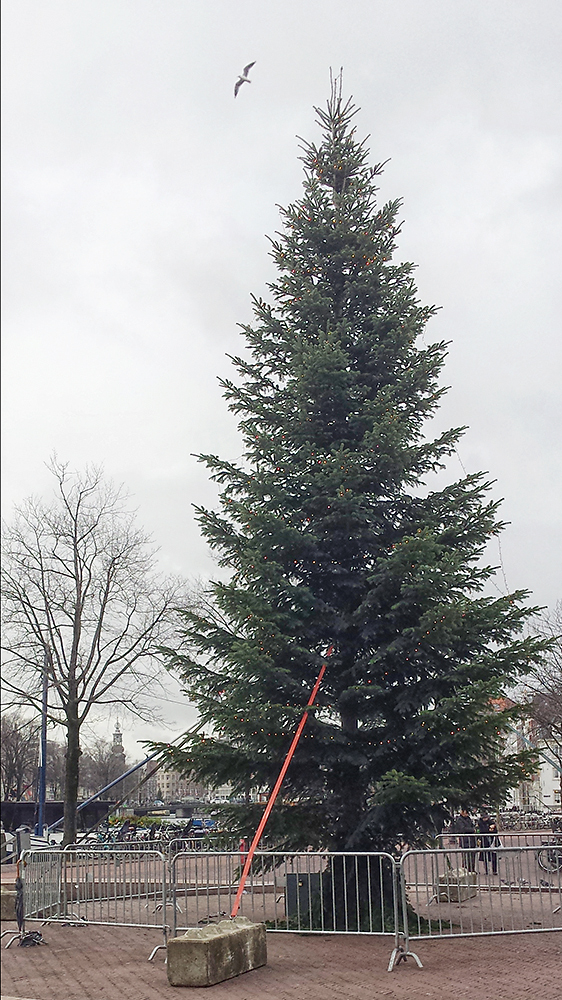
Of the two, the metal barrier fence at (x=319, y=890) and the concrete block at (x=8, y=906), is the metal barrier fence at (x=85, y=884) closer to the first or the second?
the metal barrier fence at (x=319, y=890)

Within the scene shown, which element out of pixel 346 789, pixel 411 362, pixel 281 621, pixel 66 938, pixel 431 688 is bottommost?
pixel 66 938

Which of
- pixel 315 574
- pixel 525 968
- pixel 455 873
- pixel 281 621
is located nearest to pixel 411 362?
pixel 315 574

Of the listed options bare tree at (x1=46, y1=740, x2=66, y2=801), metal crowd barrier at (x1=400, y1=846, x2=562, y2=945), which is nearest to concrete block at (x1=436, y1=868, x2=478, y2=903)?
metal crowd barrier at (x1=400, y1=846, x2=562, y2=945)

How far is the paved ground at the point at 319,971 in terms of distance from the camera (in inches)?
328

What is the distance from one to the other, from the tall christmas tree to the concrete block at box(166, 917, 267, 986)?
2419 mm

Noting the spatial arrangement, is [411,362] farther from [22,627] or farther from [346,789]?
[22,627]

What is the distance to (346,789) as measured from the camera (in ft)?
40.8

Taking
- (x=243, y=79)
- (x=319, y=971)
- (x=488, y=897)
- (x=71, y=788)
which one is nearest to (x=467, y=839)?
(x=488, y=897)

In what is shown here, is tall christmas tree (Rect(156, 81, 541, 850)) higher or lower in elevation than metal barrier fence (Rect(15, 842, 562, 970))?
higher

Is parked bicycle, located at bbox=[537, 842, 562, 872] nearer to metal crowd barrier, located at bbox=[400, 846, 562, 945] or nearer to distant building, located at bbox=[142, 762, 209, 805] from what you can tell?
metal crowd barrier, located at bbox=[400, 846, 562, 945]

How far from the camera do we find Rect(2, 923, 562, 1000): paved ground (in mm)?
8336

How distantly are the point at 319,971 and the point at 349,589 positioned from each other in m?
5.50

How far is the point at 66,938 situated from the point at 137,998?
4192mm

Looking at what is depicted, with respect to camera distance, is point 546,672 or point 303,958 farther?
point 546,672
